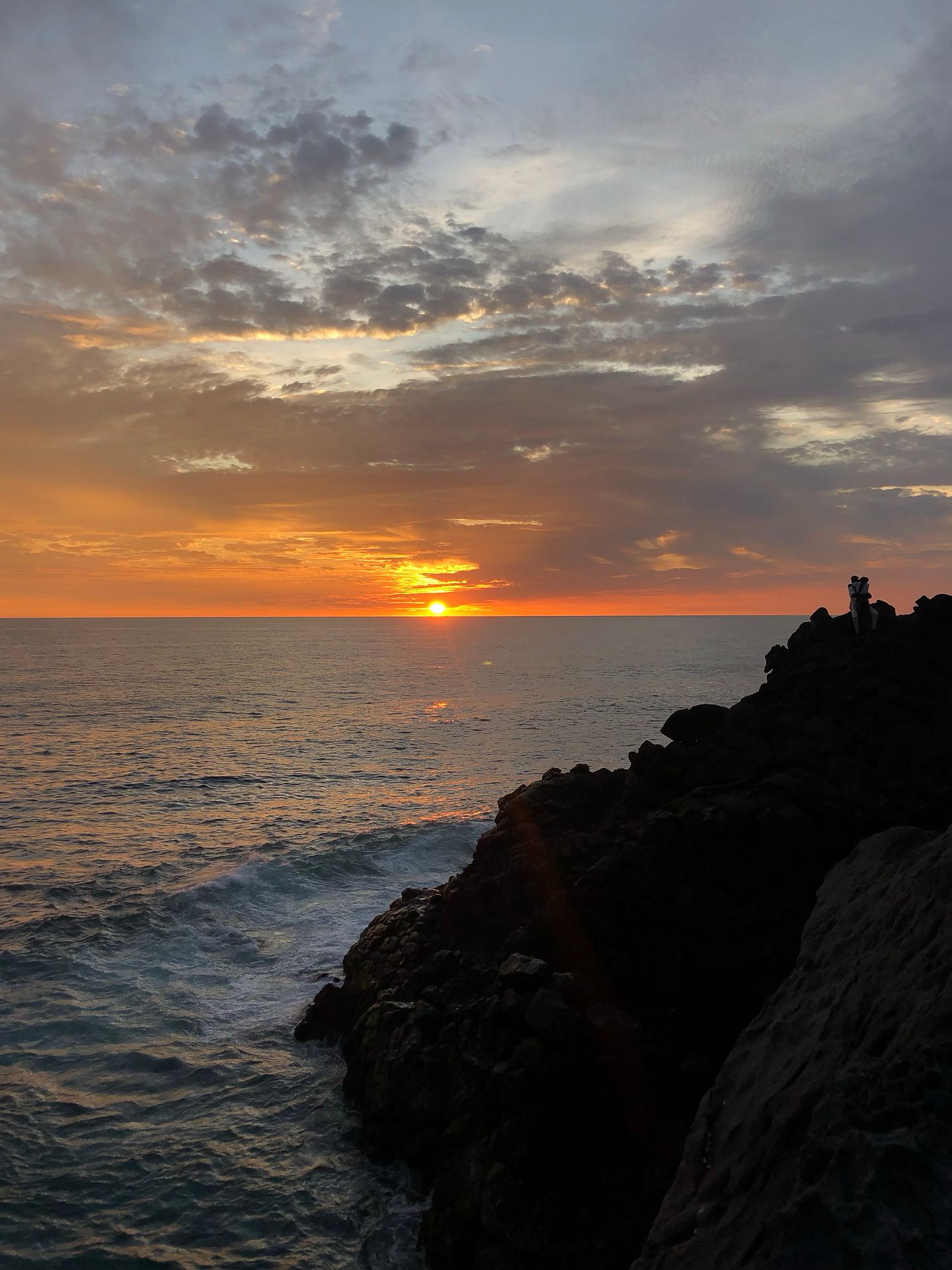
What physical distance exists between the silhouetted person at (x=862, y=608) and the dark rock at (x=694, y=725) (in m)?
5.23

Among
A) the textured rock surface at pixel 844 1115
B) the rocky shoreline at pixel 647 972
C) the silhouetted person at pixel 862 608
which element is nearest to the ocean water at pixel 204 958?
the rocky shoreline at pixel 647 972

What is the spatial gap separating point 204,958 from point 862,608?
23886 mm

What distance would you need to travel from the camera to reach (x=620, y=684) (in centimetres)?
12431

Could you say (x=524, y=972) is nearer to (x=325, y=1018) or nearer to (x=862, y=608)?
(x=325, y=1018)

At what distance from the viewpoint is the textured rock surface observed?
6.39m

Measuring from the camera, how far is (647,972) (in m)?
17.4

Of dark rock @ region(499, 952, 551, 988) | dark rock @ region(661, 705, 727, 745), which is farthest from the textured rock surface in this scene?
dark rock @ region(661, 705, 727, 745)

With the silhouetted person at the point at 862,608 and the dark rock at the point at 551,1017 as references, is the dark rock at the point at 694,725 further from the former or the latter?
the dark rock at the point at 551,1017

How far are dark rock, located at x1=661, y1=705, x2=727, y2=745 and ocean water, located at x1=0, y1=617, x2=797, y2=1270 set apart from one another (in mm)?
12763

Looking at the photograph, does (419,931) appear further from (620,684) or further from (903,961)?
(620,684)

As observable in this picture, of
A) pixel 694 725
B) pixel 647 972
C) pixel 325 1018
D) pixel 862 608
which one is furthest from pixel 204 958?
pixel 862 608

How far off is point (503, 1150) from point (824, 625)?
18984 mm

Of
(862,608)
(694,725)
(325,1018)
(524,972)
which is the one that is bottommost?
(325,1018)

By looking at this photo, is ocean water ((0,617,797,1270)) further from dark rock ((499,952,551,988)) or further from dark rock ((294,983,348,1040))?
dark rock ((499,952,551,988))
